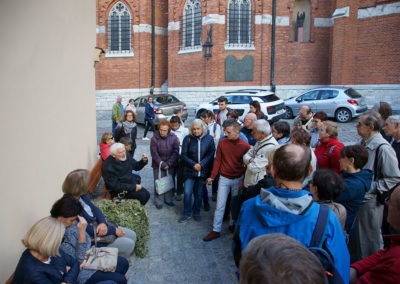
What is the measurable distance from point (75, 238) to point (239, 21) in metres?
19.9

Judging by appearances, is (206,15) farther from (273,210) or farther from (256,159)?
(273,210)

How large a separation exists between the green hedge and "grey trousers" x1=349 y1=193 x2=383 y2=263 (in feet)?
8.99

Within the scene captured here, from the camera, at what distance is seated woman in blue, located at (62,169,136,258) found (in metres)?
4.22

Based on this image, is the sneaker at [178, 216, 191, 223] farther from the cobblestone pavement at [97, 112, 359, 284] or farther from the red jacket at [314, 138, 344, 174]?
the red jacket at [314, 138, 344, 174]

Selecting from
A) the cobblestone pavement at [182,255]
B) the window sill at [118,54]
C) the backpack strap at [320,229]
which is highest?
the window sill at [118,54]

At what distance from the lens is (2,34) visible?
366 centimetres

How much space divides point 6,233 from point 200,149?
342cm

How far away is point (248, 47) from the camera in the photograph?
21688mm

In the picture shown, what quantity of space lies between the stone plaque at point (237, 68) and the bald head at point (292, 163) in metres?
19.6

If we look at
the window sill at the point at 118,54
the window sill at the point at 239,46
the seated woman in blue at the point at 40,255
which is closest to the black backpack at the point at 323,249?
the seated woman in blue at the point at 40,255

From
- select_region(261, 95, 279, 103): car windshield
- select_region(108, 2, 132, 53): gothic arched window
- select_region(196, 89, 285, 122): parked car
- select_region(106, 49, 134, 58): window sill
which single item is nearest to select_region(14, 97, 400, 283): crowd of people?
select_region(196, 89, 285, 122): parked car

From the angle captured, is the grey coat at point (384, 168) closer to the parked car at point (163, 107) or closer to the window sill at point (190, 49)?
the parked car at point (163, 107)

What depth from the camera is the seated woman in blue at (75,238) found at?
11.9ft

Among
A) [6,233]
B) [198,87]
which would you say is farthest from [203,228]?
[198,87]
